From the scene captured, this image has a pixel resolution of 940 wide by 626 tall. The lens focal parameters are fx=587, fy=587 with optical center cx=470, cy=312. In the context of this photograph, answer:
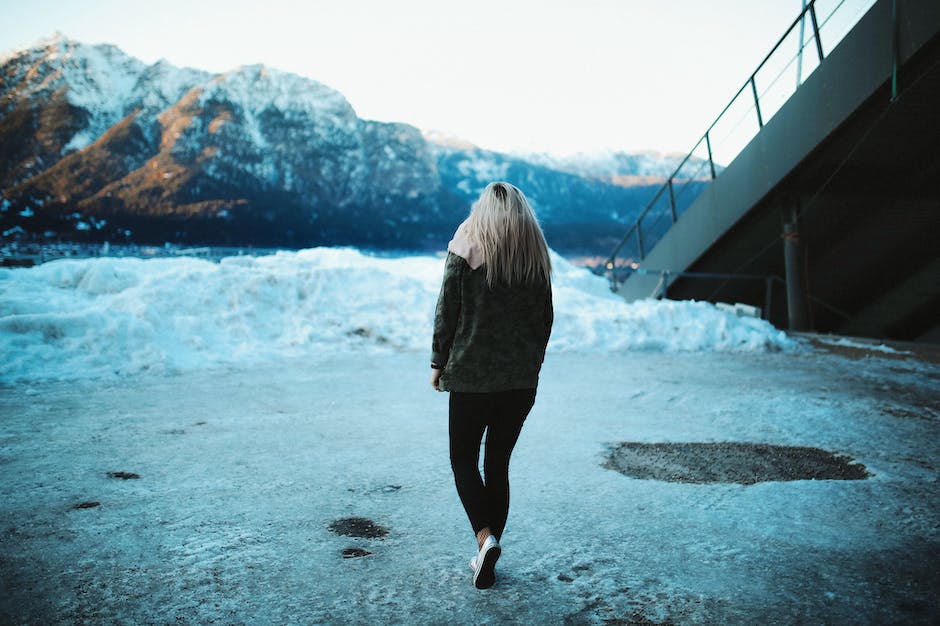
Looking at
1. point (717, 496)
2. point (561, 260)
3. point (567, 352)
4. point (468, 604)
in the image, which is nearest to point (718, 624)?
point (468, 604)

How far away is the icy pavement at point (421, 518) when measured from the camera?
233 centimetres

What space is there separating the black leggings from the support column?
11.1 metres

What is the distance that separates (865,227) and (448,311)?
13530 millimetres

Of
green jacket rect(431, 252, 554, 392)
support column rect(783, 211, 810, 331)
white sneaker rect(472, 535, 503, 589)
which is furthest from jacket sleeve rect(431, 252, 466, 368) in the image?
support column rect(783, 211, 810, 331)

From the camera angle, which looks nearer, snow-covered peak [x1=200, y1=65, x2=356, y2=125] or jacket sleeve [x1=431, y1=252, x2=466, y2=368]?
jacket sleeve [x1=431, y1=252, x2=466, y2=368]

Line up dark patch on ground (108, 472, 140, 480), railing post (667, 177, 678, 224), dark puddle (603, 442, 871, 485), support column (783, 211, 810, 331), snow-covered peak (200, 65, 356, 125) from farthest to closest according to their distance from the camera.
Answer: snow-covered peak (200, 65, 356, 125) < railing post (667, 177, 678, 224) < support column (783, 211, 810, 331) < dark puddle (603, 442, 871, 485) < dark patch on ground (108, 472, 140, 480)

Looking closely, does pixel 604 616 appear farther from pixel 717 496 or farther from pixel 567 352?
pixel 567 352

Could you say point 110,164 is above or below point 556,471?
above

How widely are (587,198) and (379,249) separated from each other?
40.1 m

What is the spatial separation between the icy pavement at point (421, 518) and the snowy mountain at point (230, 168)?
2979 inches

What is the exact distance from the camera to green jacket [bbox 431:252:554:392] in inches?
99.3

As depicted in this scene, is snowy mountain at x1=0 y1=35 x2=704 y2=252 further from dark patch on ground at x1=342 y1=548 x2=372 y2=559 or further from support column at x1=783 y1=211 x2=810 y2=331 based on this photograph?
dark patch on ground at x1=342 y1=548 x2=372 y2=559

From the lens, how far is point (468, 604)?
2.33 m

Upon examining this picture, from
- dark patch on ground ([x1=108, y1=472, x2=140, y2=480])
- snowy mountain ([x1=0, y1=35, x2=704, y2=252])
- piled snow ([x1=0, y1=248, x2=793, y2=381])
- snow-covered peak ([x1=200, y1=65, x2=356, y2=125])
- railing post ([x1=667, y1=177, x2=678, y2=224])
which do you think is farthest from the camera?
snow-covered peak ([x1=200, y1=65, x2=356, y2=125])
